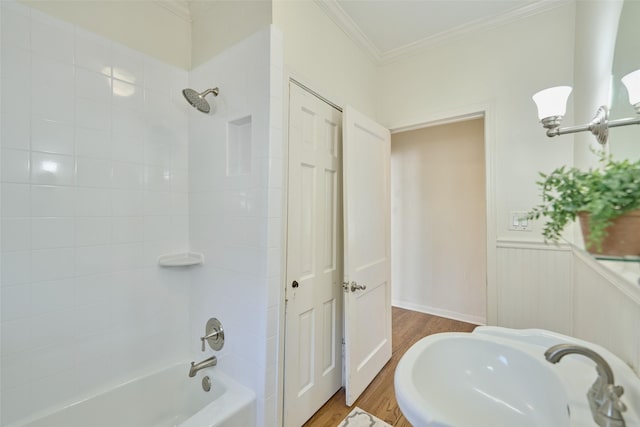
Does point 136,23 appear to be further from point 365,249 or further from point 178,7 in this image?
point 365,249

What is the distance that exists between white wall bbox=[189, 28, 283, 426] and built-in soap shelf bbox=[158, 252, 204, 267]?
61 mm

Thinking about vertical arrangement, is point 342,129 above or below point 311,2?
below

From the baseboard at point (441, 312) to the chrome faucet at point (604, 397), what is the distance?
2682 millimetres

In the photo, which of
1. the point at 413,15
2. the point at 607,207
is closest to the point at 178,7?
the point at 413,15

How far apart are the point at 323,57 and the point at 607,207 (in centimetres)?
162

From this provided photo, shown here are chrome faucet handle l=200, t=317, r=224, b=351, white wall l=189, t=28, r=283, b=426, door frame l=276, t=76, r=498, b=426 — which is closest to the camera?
white wall l=189, t=28, r=283, b=426

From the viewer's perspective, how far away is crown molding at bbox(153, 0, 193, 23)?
1.60m

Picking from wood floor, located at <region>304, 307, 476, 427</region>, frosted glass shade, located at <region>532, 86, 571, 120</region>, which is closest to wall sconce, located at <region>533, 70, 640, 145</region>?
frosted glass shade, located at <region>532, 86, 571, 120</region>

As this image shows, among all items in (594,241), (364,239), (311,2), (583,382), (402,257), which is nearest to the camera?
(594,241)

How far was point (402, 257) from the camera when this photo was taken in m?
3.44

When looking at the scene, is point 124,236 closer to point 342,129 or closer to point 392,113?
point 342,129

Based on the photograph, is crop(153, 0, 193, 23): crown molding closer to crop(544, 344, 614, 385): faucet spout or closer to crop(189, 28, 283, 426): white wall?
crop(189, 28, 283, 426): white wall

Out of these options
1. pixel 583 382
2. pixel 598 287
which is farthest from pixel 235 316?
pixel 598 287

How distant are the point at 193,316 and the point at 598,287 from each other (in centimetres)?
211
